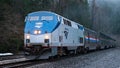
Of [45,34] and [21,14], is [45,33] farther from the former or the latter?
[21,14]

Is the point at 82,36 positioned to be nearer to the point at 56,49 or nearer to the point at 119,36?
the point at 56,49

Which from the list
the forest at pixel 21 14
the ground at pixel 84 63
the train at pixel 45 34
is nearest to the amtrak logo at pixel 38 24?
the train at pixel 45 34

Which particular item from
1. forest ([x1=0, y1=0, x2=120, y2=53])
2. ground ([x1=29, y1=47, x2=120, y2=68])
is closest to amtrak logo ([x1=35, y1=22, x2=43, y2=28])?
ground ([x1=29, y1=47, x2=120, y2=68])

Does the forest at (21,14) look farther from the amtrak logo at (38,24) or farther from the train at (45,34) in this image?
the amtrak logo at (38,24)

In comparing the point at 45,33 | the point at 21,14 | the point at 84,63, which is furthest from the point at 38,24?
the point at 21,14

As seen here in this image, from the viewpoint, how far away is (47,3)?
Answer: 166 ft

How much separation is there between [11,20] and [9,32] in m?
6.14

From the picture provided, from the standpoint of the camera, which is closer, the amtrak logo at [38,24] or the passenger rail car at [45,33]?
the passenger rail car at [45,33]

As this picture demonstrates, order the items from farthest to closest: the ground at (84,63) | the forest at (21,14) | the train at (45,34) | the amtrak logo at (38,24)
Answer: the forest at (21,14)
the amtrak logo at (38,24)
the train at (45,34)
the ground at (84,63)

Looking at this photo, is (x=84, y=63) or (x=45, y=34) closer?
(x=84, y=63)

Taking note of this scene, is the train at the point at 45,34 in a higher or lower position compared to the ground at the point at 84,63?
higher

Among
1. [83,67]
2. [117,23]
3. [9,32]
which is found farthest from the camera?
[117,23]

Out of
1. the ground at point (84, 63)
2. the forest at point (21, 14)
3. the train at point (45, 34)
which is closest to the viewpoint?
the ground at point (84, 63)

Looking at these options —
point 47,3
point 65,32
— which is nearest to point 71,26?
point 65,32
